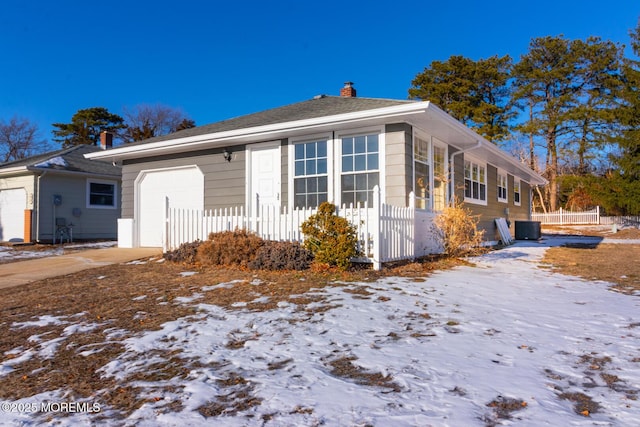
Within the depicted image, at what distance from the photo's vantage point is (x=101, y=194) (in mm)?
16031

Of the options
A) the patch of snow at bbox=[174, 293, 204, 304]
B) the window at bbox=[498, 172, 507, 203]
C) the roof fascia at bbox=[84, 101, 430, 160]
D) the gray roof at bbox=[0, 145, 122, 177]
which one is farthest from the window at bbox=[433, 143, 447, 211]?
the gray roof at bbox=[0, 145, 122, 177]

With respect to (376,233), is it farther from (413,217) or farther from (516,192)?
(516,192)

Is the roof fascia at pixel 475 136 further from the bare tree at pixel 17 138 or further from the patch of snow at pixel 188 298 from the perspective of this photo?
the bare tree at pixel 17 138

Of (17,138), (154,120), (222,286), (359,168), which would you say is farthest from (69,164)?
(154,120)

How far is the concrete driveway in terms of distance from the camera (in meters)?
6.85

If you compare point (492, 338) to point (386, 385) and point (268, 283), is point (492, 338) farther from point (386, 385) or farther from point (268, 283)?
point (268, 283)

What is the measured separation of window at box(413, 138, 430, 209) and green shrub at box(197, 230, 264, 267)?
369 cm

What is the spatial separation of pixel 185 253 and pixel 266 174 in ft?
9.69

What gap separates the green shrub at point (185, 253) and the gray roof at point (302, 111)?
328 cm

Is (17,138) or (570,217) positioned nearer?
(570,217)

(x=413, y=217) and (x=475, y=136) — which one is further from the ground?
(x=475, y=136)

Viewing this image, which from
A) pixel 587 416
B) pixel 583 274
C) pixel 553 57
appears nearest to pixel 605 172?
pixel 553 57

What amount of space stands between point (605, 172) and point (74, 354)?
117 feet

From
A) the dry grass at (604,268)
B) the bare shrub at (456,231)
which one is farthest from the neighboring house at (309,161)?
the dry grass at (604,268)
